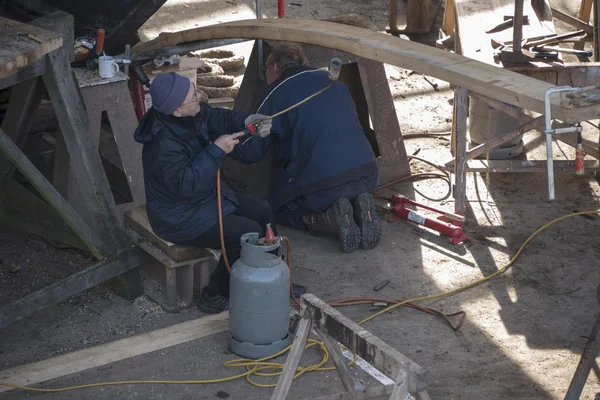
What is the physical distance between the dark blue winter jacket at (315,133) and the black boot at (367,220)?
0.17 m

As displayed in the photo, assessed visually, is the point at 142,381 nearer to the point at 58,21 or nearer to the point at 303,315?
the point at 303,315

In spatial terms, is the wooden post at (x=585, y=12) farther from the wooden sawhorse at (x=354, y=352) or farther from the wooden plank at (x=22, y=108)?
the wooden sawhorse at (x=354, y=352)

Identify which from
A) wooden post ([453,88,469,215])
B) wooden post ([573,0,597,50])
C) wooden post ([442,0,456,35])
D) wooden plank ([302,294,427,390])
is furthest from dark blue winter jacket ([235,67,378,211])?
wooden post ([573,0,597,50])

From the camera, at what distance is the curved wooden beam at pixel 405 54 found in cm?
393

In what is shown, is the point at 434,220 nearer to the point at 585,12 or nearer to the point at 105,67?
the point at 105,67

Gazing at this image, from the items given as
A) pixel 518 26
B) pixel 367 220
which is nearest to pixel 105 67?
pixel 367 220

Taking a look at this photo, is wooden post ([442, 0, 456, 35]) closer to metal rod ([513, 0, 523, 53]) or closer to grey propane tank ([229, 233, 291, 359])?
metal rod ([513, 0, 523, 53])

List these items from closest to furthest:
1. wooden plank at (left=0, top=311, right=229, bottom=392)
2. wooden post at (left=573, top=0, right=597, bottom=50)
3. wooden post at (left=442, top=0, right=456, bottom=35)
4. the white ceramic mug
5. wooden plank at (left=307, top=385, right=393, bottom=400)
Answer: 1. wooden plank at (left=307, top=385, right=393, bottom=400)
2. wooden plank at (left=0, top=311, right=229, bottom=392)
3. the white ceramic mug
4. wooden post at (left=442, top=0, right=456, bottom=35)
5. wooden post at (left=573, top=0, right=597, bottom=50)

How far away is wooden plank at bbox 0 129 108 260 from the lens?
14.6 ft

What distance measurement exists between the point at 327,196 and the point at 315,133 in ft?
1.44

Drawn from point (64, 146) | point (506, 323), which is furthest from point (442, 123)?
point (64, 146)

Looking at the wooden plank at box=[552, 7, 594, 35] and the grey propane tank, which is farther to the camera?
the wooden plank at box=[552, 7, 594, 35]

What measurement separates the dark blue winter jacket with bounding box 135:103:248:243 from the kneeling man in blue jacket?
0.73 meters

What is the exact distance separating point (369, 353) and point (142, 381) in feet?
5.06
